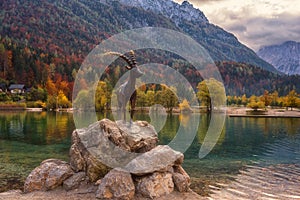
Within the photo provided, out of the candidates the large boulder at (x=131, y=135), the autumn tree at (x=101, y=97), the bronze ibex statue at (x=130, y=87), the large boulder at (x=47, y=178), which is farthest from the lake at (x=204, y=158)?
the autumn tree at (x=101, y=97)

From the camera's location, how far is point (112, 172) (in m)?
13.6

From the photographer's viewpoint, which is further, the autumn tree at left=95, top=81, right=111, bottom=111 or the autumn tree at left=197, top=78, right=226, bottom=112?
the autumn tree at left=95, top=81, right=111, bottom=111

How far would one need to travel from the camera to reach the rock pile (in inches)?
528

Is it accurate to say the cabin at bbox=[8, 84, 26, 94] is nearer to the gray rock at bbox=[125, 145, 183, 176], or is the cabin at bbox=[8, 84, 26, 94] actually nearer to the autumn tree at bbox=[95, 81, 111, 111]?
the autumn tree at bbox=[95, 81, 111, 111]

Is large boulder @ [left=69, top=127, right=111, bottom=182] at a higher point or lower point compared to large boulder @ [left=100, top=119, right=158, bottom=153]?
lower

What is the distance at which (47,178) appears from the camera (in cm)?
1462

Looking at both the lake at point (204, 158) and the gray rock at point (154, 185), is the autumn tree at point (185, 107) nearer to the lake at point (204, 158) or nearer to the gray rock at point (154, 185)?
the lake at point (204, 158)

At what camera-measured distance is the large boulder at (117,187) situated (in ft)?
42.7

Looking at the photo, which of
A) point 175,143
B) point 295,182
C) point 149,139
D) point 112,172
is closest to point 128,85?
point 149,139

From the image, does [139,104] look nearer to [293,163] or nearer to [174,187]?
[293,163]

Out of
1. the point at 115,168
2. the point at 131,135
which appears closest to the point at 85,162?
the point at 115,168

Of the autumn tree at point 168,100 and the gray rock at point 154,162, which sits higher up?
the autumn tree at point 168,100

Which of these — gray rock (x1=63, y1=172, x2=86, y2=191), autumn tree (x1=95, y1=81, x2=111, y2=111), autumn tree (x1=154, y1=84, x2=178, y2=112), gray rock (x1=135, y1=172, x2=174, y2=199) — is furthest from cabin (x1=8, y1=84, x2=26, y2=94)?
gray rock (x1=135, y1=172, x2=174, y2=199)

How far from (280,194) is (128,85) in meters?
9.72
